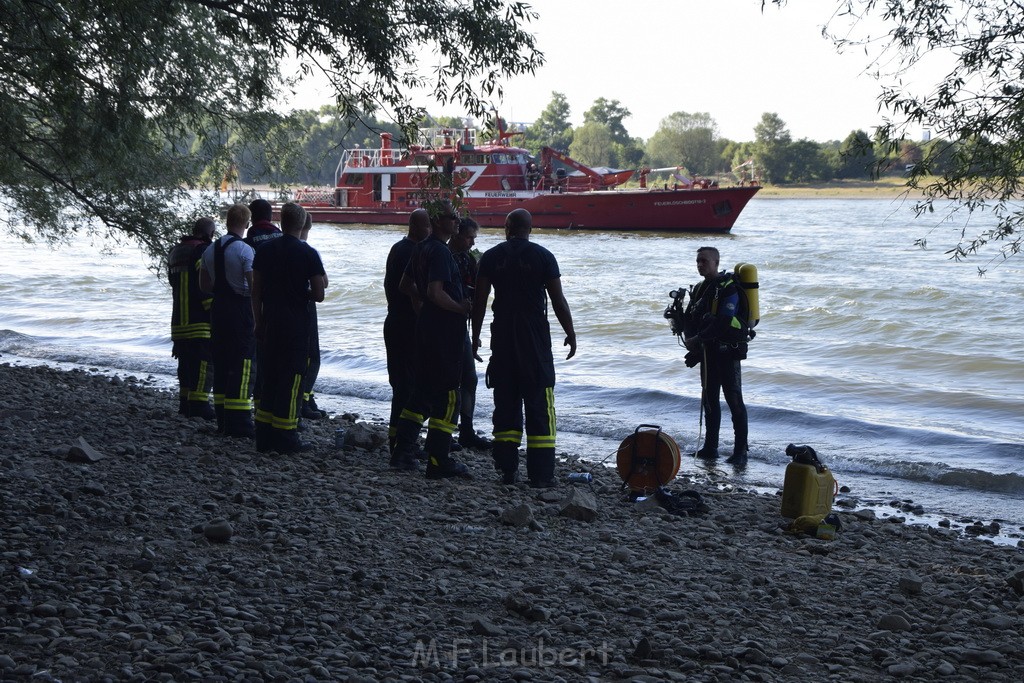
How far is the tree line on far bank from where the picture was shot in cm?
563

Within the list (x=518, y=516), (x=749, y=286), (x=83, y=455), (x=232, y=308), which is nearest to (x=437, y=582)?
(x=518, y=516)

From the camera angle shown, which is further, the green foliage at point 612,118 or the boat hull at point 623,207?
the green foliage at point 612,118

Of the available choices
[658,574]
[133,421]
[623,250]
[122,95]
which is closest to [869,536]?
[658,574]

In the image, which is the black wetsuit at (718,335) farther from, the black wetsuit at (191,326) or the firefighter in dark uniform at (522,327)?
the black wetsuit at (191,326)

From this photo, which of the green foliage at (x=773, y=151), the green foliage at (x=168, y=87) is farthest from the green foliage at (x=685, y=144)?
the green foliage at (x=168, y=87)

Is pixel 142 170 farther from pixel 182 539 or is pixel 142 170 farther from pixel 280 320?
pixel 182 539

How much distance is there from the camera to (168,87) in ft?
30.0

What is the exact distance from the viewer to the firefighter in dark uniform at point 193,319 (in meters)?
7.97

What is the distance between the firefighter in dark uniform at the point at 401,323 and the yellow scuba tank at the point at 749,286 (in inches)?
95.6

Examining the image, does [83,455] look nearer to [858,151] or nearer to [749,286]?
[749,286]

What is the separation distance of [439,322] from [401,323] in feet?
2.01

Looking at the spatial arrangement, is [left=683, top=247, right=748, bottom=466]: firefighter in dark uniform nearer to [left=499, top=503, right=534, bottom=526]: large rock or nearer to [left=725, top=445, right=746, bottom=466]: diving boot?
[left=725, top=445, right=746, bottom=466]: diving boot

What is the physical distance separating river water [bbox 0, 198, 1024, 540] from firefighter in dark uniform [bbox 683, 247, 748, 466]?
823 mm

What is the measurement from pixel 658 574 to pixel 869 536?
1.93m
